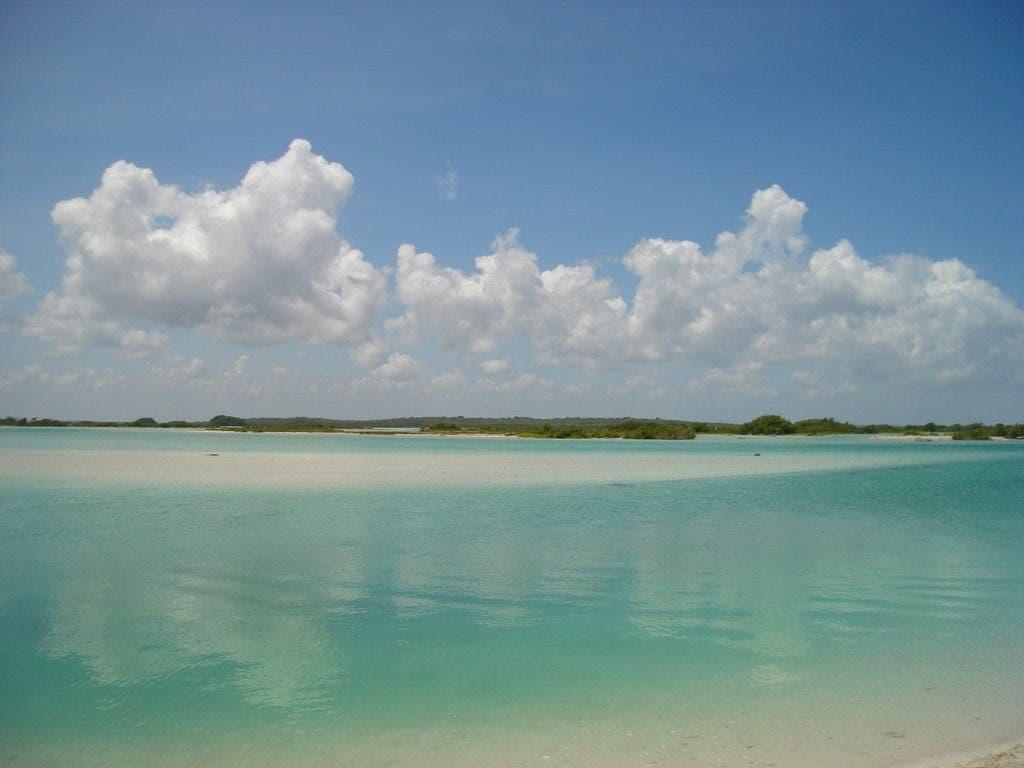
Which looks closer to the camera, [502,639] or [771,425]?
[502,639]

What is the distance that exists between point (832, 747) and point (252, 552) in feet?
38.9

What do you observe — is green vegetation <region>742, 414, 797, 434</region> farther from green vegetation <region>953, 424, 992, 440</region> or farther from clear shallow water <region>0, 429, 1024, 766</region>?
clear shallow water <region>0, 429, 1024, 766</region>

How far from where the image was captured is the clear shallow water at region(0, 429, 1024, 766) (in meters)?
6.09

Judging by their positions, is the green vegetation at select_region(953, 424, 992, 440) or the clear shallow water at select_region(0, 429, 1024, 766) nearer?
the clear shallow water at select_region(0, 429, 1024, 766)

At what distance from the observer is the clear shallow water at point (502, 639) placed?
240 inches

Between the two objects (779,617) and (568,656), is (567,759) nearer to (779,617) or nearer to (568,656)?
(568,656)

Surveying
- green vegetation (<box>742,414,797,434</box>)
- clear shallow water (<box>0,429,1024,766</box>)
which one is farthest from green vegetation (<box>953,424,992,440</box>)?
clear shallow water (<box>0,429,1024,766</box>)

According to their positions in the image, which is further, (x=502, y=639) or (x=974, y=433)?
(x=974, y=433)

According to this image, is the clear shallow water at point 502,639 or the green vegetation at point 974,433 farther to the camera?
the green vegetation at point 974,433

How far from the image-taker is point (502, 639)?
346 inches

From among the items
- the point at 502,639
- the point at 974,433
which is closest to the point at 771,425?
the point at 974,433

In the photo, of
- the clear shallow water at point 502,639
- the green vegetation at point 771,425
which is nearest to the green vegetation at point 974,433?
the green vegetation at point 771,425

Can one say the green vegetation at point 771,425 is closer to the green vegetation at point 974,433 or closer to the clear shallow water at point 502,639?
the green vegetation at point 974,433

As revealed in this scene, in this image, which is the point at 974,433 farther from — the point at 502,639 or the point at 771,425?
the point at 502,639
